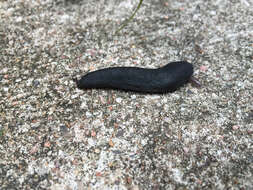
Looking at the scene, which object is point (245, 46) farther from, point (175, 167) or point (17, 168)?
point (17, 168)

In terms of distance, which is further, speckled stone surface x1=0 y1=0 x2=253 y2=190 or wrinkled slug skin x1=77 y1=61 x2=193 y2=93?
wrinkled slug skin x1=77 y1=61 x2=193 y2=93

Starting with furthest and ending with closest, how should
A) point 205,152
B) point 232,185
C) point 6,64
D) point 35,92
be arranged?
point 6,64 → point 35,92 → point 205,152 → point 232,185

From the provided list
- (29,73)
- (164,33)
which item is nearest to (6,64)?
(29,73)

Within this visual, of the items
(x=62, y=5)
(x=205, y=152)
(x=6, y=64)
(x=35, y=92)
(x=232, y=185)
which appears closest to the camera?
(x=232, y=185)

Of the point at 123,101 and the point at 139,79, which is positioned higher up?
the point at 139,79

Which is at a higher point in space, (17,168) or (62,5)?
(62,5)
